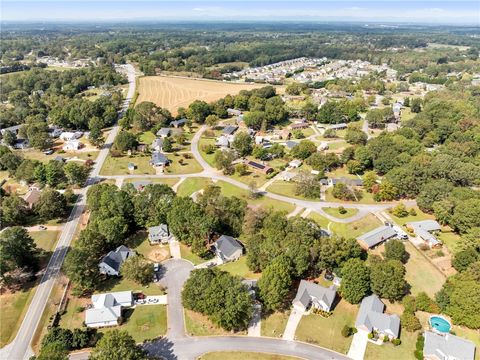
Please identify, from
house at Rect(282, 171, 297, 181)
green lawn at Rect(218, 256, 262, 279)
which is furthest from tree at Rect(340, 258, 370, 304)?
house at Rect(282, 171, 297, 181)

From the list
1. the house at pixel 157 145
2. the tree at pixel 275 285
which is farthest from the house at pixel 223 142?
the tree at pixel 275 285

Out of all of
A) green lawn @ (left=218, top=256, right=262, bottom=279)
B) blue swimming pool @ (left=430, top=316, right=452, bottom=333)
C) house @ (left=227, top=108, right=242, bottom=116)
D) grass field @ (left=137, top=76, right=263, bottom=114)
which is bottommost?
green lawn @ (left=218, top=256, right=262, bottom=279)

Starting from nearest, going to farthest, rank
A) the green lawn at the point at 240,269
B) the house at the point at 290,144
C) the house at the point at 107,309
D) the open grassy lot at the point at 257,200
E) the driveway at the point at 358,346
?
the driveway at the point at 358,346 → the house at the point at 107,309 → the green lawn at the point at 240,269 → the open grassy lot at the point at 257,200 → the house at the point at 290,144

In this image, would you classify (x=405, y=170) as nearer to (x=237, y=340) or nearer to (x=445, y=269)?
(x=445, y=269)

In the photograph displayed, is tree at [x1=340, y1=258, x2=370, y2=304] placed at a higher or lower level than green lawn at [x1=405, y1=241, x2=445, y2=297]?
higher

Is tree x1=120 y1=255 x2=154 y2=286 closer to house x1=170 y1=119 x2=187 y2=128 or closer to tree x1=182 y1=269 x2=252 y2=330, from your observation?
tree x1=182 y1=269 x2=252 y2=330

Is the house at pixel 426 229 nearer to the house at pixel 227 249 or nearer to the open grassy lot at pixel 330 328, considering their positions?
the open grassy lot at pixel 330 328

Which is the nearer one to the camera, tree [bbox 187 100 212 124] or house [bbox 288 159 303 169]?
house [bbox 288 159 303 169]
